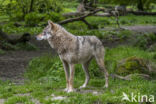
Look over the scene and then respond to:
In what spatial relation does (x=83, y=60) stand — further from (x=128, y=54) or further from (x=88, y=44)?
(x=128, y=54)

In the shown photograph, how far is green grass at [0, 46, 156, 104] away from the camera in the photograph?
6586 mm

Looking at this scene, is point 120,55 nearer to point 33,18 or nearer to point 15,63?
point 15,63

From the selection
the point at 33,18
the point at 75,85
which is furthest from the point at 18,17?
the point at 75,85

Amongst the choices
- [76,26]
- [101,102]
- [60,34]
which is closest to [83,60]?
[60,34]

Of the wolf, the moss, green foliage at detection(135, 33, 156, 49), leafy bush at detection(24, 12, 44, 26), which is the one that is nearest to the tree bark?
green foliage at detection(135, 33, 156, 49)

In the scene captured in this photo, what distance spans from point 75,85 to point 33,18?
581 inches

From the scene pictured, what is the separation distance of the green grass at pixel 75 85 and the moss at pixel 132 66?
0.37 meters

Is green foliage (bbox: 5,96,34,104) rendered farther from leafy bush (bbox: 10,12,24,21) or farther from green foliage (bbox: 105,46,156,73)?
leafy bush (bbox: 10,12,24,21)

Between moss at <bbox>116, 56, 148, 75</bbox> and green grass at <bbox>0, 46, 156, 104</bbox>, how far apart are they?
375mm

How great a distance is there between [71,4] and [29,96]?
123 feet

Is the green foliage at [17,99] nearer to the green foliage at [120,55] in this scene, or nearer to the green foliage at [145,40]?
the green foliage at [120,55]

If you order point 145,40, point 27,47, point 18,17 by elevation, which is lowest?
point 145,40

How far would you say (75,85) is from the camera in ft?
27.8

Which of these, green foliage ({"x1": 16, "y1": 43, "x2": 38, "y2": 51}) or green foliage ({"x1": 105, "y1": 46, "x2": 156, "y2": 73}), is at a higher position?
green foliage ({"x1": 16, "y1": 43, "x2": 38, "y2": 51})
